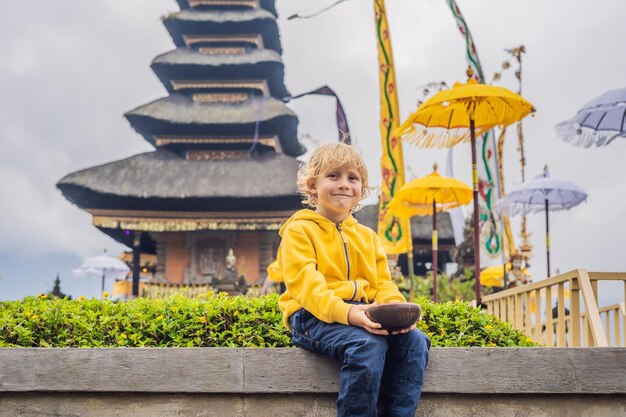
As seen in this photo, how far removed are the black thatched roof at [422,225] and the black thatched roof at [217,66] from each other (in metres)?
5.77

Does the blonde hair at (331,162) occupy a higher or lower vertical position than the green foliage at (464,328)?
higher

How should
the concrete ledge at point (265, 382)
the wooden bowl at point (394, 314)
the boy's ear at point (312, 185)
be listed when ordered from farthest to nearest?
the concrete ledge at point (265, 382)
the boy's ear at point (312, 185)
the wooden bowl at point (394, 314)

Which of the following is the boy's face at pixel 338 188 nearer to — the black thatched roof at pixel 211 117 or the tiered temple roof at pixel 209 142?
the tiered temple roof at pixel 209 142

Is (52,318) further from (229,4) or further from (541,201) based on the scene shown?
(229,4)

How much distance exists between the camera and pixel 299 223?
3.26 metres

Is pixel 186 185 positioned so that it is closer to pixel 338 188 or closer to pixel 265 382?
pixel 265 382

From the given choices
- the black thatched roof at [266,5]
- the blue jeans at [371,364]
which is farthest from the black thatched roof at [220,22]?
the blue jeans at [371,364]

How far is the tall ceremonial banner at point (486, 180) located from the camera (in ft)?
37.1

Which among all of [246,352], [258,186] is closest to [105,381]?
[246,352]

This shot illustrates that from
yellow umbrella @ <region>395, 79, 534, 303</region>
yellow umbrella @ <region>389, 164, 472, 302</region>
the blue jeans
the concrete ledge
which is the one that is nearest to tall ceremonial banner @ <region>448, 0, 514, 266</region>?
yellow umbrella @ <region>389, 164, 472, 302</region>

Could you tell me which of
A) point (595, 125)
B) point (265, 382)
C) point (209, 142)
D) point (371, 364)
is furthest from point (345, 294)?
point (209, 142)

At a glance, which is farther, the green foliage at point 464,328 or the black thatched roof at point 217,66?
the black thatched roof at point 217,66

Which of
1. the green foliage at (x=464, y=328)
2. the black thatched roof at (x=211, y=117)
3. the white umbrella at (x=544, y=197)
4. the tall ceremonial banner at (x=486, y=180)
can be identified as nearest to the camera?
the green foliage at (x=464, y=328)

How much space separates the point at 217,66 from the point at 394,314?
1993 cm
